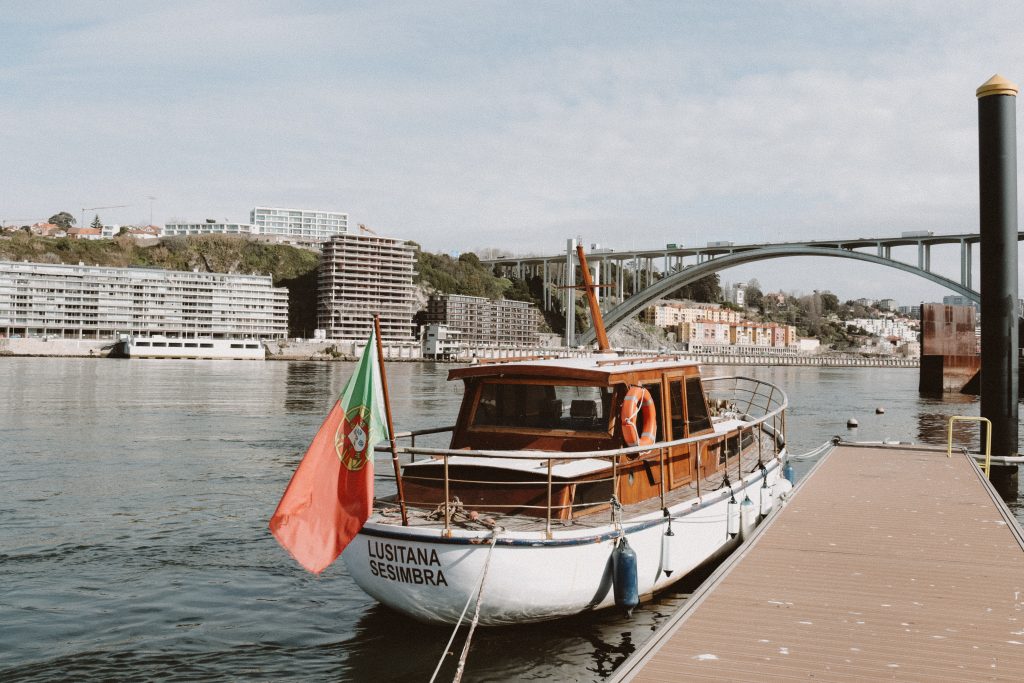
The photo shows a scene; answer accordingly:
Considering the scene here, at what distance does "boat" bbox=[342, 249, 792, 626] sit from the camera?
723 centimetres

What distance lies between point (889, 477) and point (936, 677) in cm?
851

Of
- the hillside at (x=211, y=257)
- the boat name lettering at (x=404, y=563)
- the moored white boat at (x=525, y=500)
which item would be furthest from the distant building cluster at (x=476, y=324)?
the boat name lettering at (x=404, y=563)

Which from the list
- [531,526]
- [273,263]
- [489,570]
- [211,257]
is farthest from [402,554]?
[211,257]

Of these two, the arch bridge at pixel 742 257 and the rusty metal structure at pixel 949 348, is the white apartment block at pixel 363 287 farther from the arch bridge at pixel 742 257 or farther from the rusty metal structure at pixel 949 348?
the rusty metal structure at pixel 949 348

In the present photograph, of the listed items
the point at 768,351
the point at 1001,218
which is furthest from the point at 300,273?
the point at 1001,218

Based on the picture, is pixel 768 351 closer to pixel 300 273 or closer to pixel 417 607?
pixel 300 273

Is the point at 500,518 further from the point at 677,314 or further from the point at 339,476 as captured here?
the point at 677,314

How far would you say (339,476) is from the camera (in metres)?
6.88

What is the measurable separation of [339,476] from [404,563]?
100 centimetres

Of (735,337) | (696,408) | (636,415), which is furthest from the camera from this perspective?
(735,337)

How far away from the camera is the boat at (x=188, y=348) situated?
364ft

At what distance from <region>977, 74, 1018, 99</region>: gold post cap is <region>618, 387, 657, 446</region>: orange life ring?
426 inches

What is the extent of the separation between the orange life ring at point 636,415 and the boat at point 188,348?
11113 cm

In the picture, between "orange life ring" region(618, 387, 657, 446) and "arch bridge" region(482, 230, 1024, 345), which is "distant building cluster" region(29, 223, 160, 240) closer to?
"arch bridge" region(482, 230, 1024, 345)
